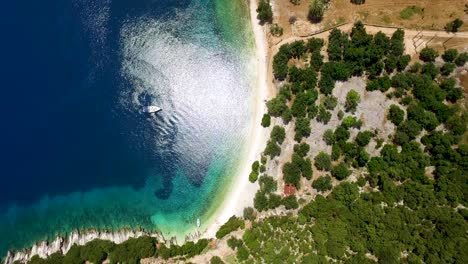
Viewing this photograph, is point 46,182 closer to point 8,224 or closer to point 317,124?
point 8,224

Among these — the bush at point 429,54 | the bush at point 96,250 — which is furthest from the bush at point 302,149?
the bush at point 96,250

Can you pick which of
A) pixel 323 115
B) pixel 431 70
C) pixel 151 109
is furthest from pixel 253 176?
pixel 431 70

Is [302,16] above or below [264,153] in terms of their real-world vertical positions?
above

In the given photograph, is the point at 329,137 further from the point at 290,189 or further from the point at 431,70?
the point at 431,70

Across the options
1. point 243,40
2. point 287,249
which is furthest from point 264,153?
point 243,40

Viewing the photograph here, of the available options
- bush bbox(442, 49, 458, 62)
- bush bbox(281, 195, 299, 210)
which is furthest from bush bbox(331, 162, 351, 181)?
bush bbox(442, 49, 458, 62)
